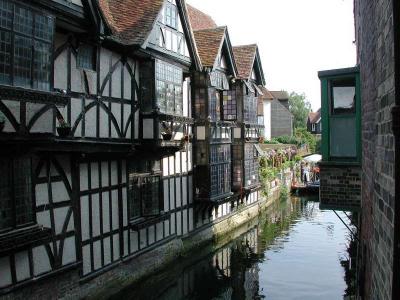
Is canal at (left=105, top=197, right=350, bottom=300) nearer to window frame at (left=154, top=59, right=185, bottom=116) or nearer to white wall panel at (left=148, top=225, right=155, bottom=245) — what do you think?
white wall panel at (left=148, top=225, right=155, bottom=245)

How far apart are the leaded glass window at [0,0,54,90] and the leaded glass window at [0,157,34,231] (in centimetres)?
168

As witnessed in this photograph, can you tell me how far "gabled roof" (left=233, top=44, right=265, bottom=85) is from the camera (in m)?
24.2

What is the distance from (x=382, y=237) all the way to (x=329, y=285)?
11054 mm

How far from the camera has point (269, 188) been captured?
31.2 metres

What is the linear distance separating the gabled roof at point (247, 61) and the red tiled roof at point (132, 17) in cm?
927

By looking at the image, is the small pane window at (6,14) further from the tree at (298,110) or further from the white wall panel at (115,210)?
the tree at (298,110)

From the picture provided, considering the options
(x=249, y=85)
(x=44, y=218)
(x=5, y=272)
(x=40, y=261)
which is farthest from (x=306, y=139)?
(x=5, y=272)

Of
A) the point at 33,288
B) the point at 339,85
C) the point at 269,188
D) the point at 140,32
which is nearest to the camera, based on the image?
the point at 33,288

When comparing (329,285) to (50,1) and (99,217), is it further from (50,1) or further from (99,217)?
(50,1)

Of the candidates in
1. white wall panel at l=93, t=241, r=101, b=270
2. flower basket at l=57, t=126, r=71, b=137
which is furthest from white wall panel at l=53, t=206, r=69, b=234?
flower basket at l=57, t=126, r=71, b=137

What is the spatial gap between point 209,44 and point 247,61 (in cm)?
521

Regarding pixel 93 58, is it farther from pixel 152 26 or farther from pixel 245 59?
pixel 245 59

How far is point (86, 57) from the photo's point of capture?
11945 millimetres

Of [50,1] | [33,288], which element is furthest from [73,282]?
[50,1]
